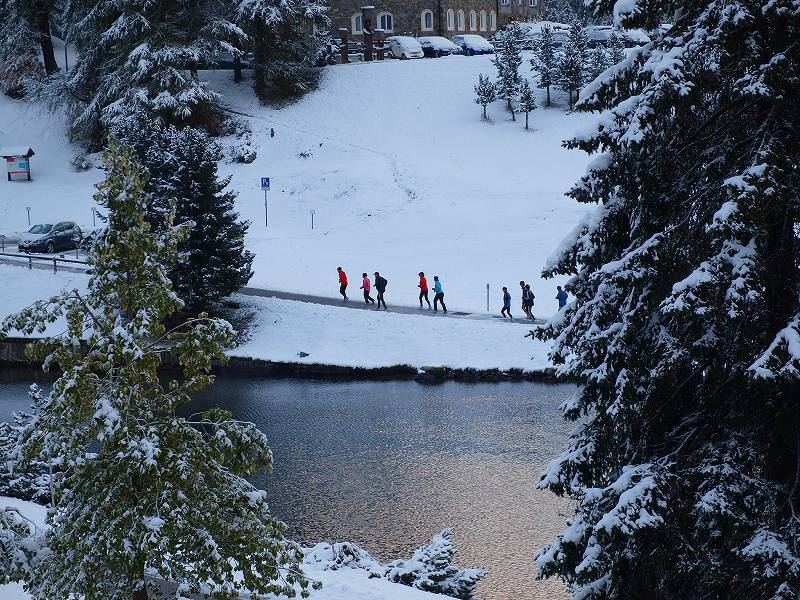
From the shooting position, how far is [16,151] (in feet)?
166

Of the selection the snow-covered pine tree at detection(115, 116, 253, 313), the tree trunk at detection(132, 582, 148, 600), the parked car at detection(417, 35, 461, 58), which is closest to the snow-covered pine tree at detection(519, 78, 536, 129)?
the parked car at detection(417, 35, 461, 58)

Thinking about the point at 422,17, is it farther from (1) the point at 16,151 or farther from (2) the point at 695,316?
(2) the point at 695,316

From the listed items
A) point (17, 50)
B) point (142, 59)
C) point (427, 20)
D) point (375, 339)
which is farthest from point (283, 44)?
point (375, 339)

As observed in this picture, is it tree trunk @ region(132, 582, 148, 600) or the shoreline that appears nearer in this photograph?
tree trunk @ region(132, 582, 148, 600)

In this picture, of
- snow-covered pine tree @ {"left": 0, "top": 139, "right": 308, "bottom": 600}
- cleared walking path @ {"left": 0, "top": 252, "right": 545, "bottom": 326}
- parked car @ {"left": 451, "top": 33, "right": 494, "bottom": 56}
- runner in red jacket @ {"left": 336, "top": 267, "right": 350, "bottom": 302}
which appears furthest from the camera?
parked car @ {"left": 451, "top": 33, "right": 494, "bottom": 56}

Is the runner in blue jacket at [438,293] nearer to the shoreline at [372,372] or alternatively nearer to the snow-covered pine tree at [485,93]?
the shoreline at [372,372]

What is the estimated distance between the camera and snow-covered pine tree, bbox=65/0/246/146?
47.9 meters

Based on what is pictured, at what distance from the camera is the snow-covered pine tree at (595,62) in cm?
5394

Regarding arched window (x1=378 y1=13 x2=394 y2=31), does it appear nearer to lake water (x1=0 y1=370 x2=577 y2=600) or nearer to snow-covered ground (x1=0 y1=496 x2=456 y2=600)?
lake water (x1=0 y1=370 x2=577 y2=600)

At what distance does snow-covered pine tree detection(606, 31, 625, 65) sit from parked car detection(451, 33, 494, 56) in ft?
41.3

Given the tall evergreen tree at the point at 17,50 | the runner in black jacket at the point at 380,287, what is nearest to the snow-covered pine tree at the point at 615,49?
the runner in black jacket at the point at 380,287

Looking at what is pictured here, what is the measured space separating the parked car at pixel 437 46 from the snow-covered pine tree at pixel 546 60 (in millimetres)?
9990

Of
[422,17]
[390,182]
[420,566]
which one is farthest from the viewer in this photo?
[422,17]

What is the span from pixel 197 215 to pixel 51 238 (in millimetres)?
12489
